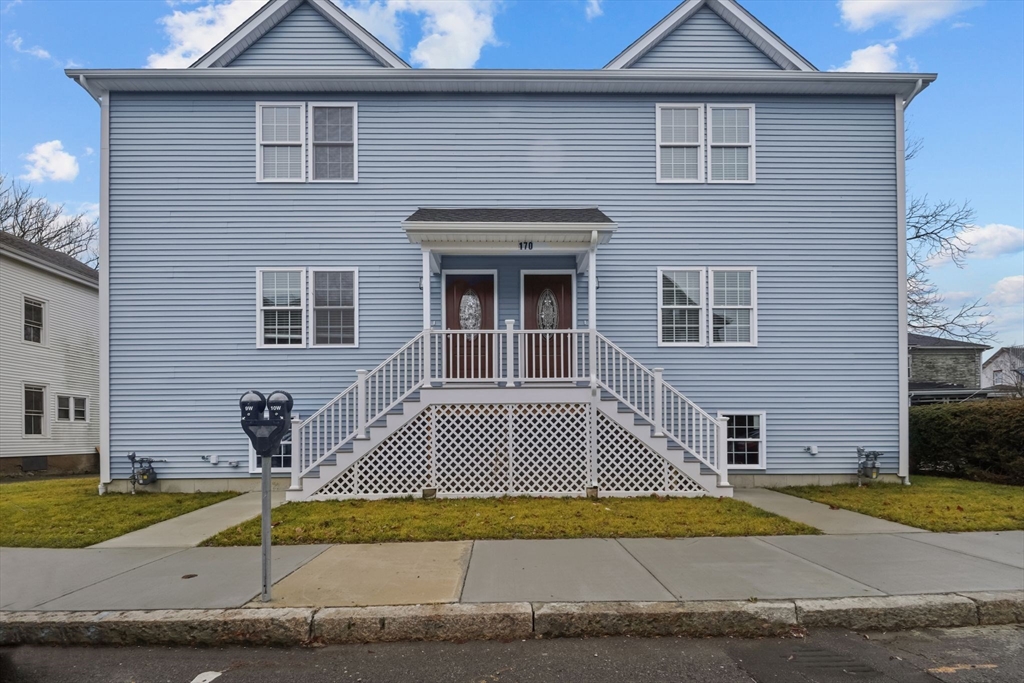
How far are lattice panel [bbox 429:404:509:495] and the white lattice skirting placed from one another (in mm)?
15

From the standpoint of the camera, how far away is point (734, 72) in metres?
10.3

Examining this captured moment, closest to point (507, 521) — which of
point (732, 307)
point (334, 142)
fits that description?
point (732, 307)

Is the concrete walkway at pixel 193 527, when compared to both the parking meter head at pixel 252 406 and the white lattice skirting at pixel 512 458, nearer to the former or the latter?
the white lattice skirting at pixel 512 458

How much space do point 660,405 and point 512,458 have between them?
244 centimetres

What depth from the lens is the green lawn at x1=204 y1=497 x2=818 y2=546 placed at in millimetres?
6508

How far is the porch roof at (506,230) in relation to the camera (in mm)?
9086

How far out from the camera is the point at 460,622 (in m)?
4.12

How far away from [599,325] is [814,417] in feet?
13.9

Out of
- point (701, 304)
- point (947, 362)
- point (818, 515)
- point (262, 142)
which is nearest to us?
point (818, 515)

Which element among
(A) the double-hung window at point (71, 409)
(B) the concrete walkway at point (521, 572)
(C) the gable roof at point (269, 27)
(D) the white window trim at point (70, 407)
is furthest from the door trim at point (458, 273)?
(A) the double-hung window at point (71, 409)

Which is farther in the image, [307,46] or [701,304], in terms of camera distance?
[307,46]

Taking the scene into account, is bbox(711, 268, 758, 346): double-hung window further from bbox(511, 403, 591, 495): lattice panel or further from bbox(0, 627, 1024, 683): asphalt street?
bbox(0, 627, 1024, 683): asphalt street

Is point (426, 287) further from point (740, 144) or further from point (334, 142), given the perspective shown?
point (740, 144)

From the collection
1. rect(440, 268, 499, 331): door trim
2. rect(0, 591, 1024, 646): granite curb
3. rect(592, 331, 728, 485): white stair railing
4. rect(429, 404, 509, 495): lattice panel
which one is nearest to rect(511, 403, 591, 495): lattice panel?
rect(429, 404, 509, 495): lattice panel
